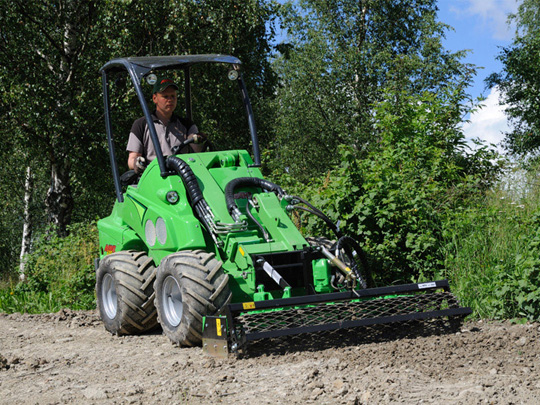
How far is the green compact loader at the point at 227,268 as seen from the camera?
17.0ft

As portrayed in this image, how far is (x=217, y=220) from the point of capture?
580cm

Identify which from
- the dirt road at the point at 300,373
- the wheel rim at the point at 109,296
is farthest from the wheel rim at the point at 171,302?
the wheel rim at the point at 109,296

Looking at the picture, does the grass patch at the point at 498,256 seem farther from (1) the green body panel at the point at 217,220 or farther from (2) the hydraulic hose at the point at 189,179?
(2) the hydraulic hose at the point at 189,179

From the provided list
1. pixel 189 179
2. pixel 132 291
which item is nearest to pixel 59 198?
pixel 132 291

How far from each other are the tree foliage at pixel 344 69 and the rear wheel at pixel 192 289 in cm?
2244

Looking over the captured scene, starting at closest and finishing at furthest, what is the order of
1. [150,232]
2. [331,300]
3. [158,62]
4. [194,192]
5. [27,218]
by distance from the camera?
1. [331,300]
2. [194,192]
3. [150,232]
4. [158,62]
5. [27,218]

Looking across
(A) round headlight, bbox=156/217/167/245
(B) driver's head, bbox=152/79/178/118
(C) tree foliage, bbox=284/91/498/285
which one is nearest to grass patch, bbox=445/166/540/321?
(C) tree foliage, bbox=284/91/498/285

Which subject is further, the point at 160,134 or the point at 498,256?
the point at 160,134

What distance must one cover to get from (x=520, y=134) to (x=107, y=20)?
65.8 ft

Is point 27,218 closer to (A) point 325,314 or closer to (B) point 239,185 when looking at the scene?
(B) point 239,185

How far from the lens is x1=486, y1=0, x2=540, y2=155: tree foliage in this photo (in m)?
26.9

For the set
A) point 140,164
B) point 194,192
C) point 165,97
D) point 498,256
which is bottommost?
point 498,256

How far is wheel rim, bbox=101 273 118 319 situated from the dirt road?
80 centimetres

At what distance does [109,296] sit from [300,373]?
3.07 m
